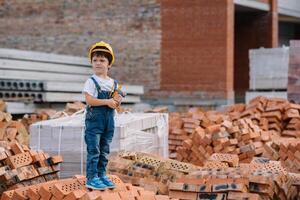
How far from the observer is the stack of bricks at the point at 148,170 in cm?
841

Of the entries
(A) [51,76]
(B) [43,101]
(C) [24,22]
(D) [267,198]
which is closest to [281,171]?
(D) [267,198]

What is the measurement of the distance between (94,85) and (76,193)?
1.12m

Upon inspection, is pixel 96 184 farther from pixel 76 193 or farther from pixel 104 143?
pixel 104 143

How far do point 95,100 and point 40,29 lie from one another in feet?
55.6

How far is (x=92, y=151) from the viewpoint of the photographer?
668 cm

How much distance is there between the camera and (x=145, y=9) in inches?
840

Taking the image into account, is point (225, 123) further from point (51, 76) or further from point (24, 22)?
point (24, 22)

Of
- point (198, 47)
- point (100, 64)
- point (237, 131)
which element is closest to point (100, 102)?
point (100, 64)

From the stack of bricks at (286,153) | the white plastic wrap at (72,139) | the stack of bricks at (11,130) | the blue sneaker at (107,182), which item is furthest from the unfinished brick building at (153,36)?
the blue sneaker at (107,182)

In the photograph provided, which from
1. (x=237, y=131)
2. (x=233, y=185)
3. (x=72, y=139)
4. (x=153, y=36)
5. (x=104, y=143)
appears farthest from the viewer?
(x=153, y=36)

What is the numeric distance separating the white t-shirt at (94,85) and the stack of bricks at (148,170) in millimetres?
2016

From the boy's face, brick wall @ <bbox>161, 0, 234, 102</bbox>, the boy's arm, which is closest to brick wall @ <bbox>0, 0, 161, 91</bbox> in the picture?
brick wall @ <bbox>161, 0, 234, 102</bbox>

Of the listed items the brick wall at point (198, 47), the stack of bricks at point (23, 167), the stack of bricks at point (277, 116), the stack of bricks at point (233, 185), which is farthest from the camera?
the brick wall at point (198, 47)

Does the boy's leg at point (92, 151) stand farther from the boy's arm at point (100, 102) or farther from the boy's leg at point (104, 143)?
the boy's arm at point (100, 102)
